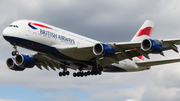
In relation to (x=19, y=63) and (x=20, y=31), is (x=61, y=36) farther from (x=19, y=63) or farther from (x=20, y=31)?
(x=19, y=63)

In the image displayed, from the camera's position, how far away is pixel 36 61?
4391cm

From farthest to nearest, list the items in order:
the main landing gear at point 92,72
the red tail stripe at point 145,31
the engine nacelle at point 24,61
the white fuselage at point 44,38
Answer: the red tail stripe at point 145,31 < the engine nacelle at point 24,61 < the main landing gear at point 92,72 < the white fuselage at point 44,38

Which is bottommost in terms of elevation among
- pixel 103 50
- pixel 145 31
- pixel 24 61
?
pixel 103 50

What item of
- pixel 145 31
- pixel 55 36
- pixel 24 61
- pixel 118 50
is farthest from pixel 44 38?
pixel 145 31

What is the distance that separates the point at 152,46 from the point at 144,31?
56.5 ft

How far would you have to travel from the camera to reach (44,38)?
116 feet

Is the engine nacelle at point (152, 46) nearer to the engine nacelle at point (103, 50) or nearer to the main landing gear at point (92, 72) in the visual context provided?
the engine nacelle at point (103, 50)

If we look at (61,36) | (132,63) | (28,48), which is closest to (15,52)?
(28,48)

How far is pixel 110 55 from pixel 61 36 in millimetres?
6518

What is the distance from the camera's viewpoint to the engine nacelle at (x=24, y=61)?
137 feet

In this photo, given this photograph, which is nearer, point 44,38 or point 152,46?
point 152,46

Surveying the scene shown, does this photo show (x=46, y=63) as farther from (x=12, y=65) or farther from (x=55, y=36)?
(x=55, y=36)

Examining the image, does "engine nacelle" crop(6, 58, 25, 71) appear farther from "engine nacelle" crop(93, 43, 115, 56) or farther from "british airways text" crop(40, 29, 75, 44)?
"engine nacelle" crop(93, 43, 115, 56)

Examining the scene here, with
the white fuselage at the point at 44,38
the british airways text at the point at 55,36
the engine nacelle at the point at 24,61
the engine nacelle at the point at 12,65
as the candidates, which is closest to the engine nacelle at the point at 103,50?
the white fuselage at the point at 44,38
